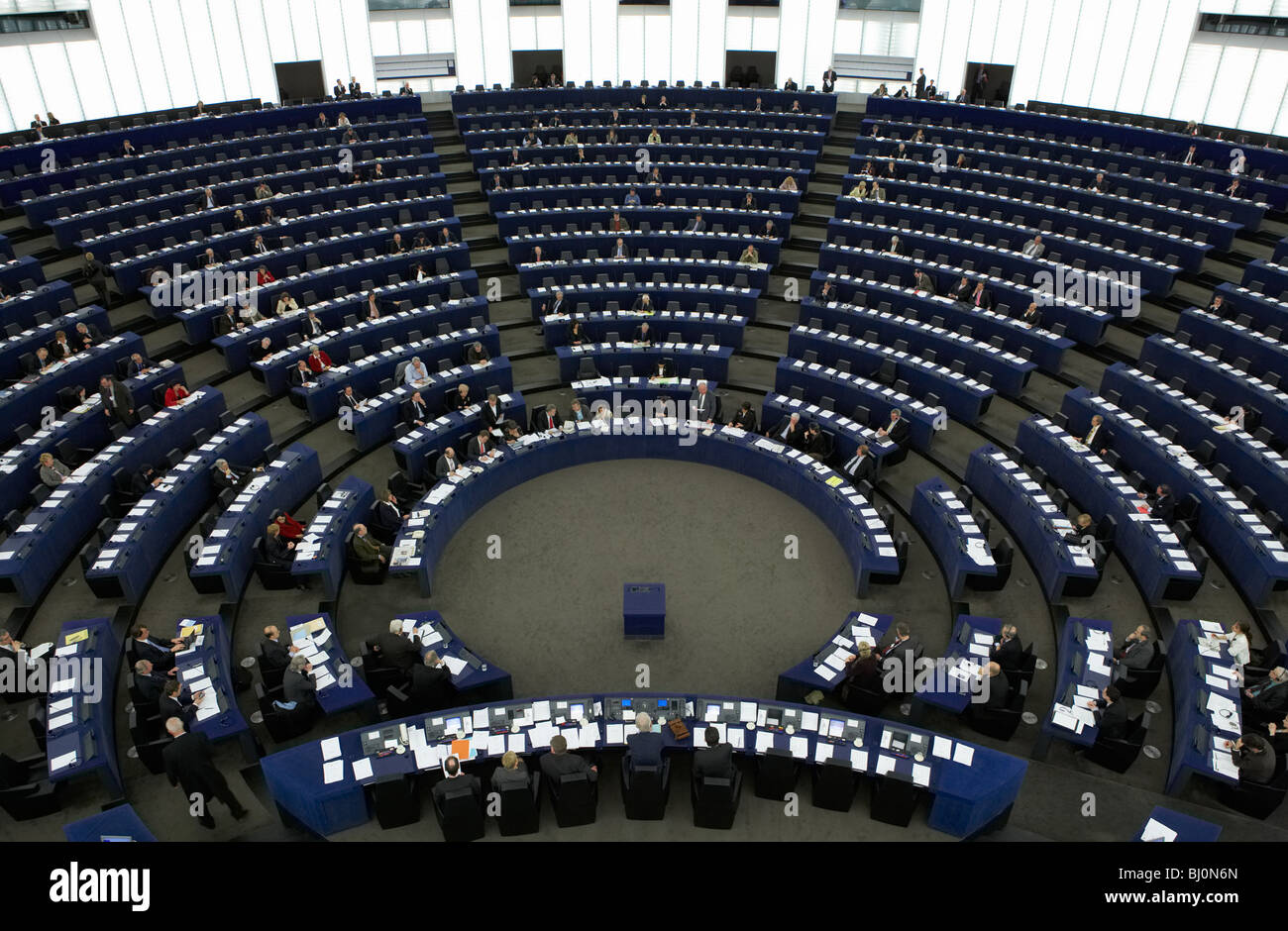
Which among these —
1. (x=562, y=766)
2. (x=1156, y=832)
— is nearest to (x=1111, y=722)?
(x=1156, y=832)

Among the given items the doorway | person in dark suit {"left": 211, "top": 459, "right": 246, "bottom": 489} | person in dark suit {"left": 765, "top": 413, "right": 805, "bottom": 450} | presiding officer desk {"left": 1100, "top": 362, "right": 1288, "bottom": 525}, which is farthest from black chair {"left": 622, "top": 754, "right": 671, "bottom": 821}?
the doorway

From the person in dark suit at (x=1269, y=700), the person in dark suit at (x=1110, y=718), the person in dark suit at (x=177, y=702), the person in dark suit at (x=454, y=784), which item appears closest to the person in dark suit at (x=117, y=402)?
the person in dark suit at (x=177, y=702)

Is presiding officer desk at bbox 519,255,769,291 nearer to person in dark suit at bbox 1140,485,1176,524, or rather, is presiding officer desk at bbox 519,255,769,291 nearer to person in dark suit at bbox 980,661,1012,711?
person in dark suit at bbox 1140,485,1176,524

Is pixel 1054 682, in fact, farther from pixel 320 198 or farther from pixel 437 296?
pixel 320 198

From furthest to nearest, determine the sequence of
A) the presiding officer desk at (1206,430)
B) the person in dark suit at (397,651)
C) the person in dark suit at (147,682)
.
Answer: the presiding officer desk at (1206,430)
the person in dark suit at (397,651)
the person in dark suit at (147,682)

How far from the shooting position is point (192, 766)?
976 cm

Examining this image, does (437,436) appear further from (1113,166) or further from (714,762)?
(1113,166)

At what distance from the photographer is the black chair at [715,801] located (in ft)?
32.5

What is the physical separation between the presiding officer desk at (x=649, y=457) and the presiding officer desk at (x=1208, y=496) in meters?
5.20

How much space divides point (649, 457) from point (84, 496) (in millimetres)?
10177

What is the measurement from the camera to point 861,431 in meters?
17.1

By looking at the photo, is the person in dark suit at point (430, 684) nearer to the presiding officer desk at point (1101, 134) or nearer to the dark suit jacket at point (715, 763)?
the dark suit jacket at point (715, 763)
